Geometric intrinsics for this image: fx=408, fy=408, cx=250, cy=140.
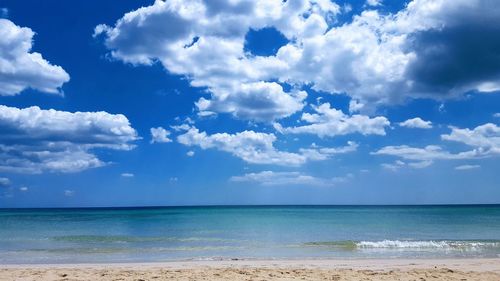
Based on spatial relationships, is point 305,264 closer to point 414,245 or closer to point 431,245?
point 414,245

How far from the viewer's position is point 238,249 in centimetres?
2128

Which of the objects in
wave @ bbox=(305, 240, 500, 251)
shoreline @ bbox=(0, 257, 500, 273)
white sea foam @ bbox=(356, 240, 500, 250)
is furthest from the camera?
white sea foam @ bbox=(356, 240, 500, 250)

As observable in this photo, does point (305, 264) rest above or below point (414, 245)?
above

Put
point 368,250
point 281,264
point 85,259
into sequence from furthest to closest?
point 368,250, point 85,259, point 281,264

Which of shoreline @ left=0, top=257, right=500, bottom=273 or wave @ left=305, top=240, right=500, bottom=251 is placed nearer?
shoreline @ left=0, top=257, right=500, bottom=273

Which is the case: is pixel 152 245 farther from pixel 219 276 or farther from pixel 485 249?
pixel 485 249

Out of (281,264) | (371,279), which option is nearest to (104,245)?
(281,264)

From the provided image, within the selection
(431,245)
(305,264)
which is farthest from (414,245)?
(305,264)

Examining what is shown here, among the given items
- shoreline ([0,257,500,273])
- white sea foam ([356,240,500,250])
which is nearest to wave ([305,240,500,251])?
white sea foam ([356,240,500,250])

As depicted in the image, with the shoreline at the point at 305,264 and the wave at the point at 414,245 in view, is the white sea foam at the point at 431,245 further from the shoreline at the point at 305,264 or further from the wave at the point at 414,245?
the shoreline at the point at 305,264

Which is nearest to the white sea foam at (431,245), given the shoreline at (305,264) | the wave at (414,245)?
the wave at (414,245)

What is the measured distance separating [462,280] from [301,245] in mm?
11660

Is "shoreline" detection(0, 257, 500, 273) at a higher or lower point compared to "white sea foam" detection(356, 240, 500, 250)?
higher

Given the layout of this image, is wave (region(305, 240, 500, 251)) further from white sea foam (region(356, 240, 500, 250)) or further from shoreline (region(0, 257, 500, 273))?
shoreline (region(0, 257, 500, 273))
